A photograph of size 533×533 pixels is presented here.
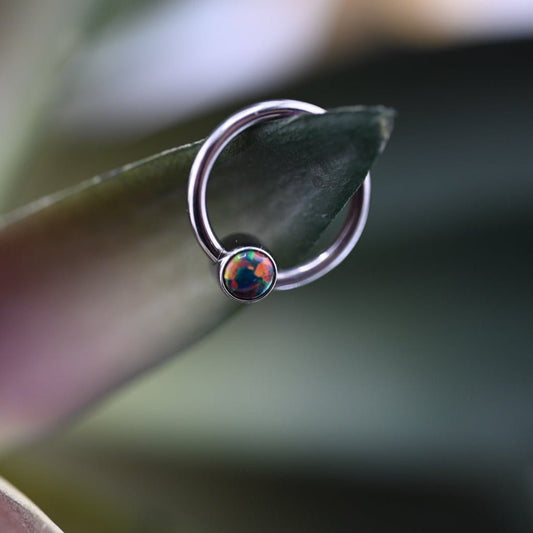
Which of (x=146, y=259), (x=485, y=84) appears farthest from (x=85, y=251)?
(x=485, y=84)

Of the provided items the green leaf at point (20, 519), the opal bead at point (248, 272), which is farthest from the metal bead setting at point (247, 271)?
the green leaf at point (20, 519)

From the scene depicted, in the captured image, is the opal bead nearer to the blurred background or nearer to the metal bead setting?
the metal bead setting

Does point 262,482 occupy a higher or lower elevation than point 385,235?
lower

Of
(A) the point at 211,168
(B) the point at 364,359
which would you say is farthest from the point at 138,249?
(B) the point at 364,359

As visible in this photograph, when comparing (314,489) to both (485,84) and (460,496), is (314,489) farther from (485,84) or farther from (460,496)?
(485,84)

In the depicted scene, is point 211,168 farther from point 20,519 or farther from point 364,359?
point 364,359

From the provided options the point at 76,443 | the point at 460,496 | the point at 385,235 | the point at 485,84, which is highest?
the point at 485,84
